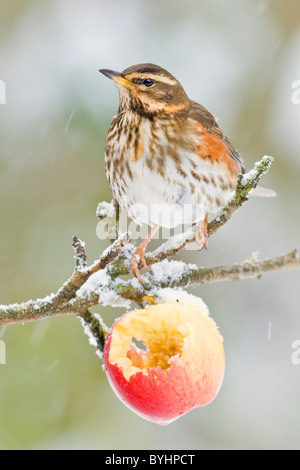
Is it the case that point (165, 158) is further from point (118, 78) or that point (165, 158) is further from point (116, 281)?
point (116, 281)

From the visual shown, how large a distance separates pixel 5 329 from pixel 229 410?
2.09 meters

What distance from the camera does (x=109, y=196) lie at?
4.70 metres

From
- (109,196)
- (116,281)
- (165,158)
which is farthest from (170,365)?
(109,196)

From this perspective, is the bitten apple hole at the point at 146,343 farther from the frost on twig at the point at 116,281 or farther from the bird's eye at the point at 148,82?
the bird's eye at the point at 148,82

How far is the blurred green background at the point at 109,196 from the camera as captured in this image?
4.27 meters

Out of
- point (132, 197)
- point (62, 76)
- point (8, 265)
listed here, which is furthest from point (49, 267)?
point (132, 197)

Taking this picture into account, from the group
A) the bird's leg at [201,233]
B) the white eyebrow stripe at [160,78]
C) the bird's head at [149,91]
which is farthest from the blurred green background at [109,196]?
the bird's leg at [201,233]

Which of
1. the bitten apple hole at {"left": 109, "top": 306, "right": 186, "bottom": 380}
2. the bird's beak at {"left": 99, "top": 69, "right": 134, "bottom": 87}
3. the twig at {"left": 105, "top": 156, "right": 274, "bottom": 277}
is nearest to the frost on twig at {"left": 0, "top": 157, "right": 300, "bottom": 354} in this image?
the twig at {"left": 105, "top": 156, "right": 274, "bottom": 277}

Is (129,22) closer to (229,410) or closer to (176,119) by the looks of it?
(176,119)

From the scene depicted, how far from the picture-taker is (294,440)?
5.15 meters

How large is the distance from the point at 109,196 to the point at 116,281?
2435 mm

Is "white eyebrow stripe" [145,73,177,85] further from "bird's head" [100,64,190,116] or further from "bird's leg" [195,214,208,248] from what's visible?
"bird's leg" [195,214,208,248]

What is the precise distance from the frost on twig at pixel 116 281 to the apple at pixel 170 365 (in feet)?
0.37

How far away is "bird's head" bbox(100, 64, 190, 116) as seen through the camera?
2633 mm
